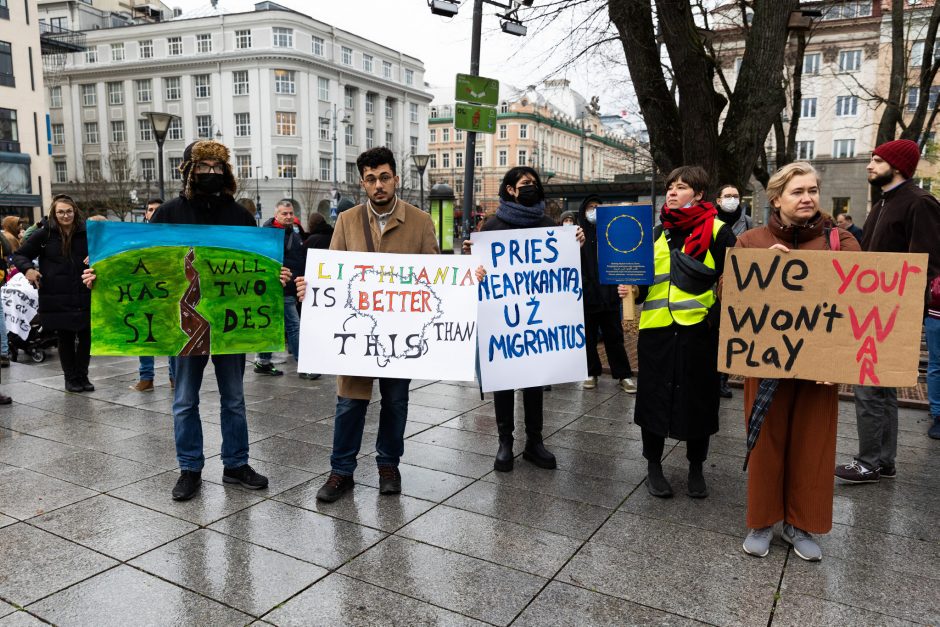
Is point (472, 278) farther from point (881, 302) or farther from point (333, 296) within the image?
point (881, 302)

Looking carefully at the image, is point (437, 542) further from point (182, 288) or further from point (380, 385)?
point (182, 288)

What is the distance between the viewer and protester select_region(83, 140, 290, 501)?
4.23m

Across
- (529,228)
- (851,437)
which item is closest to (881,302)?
(529,228)

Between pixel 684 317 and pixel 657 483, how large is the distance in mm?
1100

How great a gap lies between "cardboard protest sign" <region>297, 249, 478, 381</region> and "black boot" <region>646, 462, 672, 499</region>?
1345 mm

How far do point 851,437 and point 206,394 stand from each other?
244 inches

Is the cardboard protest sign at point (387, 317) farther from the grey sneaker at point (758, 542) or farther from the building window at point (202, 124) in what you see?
the building window at point (202, 124)

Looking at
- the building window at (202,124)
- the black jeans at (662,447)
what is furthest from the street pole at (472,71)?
the building window at (202,124)

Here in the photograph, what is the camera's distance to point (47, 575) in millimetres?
3299

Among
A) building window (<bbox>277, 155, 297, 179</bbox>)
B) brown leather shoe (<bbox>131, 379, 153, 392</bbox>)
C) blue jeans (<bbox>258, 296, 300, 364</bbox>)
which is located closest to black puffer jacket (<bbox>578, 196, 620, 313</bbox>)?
blue jeans (<bbox>258, 296, 300, 364</bbox>)

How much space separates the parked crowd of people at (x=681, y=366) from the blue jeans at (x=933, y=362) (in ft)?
4.52

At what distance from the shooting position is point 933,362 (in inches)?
235

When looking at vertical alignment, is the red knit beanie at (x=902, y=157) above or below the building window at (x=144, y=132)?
below

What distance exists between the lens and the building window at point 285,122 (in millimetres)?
66750
